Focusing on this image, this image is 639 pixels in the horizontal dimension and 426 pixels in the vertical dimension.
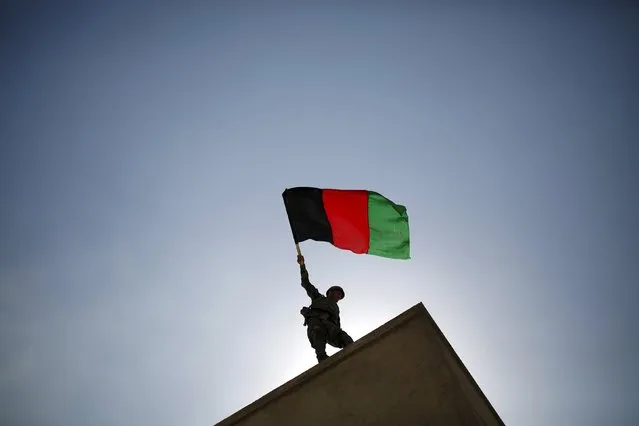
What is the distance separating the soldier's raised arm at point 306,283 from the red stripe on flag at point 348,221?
79 cm

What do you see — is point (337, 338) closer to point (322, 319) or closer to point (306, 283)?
point (322, 319)

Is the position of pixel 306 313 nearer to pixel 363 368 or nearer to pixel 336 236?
pixel 336 236

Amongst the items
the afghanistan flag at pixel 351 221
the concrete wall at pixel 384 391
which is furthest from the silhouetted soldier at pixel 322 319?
the concrete wall at pixel 384 391

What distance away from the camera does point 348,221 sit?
7730 mm

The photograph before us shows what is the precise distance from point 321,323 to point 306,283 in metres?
0.92

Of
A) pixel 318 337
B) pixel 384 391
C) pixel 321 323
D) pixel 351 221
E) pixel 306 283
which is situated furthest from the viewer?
pixel 351 221

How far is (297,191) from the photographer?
793cm

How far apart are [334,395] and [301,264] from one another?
4057 millimetres

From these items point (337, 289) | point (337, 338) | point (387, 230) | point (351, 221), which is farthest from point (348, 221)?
point (337, 338)

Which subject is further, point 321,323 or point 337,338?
point 321,323

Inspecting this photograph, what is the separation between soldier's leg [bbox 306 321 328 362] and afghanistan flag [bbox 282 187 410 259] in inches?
66.9

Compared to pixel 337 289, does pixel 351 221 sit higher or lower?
higher

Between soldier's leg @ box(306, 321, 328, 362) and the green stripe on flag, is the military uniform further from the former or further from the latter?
the green stripe on flag

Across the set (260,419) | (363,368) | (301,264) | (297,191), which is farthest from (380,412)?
(297,191)
